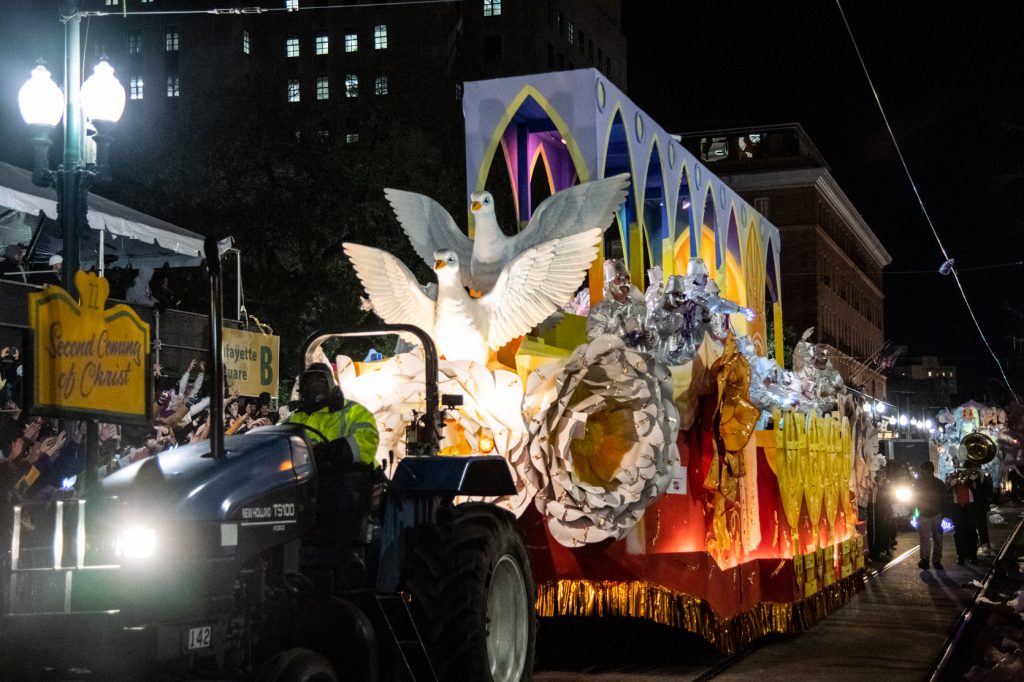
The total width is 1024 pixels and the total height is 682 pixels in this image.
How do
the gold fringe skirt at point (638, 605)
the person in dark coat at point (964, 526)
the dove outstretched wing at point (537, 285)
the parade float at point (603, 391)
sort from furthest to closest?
the person in dark coat at point (964, 526), the dove outstretched wing at point (537, 285), the gold fringe skirt at point (638, 605), the parade float at point (603, 391)

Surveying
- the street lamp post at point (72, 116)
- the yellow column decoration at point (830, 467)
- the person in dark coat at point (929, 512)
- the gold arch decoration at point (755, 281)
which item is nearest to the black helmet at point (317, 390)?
the street lamp post at point (72, 116)

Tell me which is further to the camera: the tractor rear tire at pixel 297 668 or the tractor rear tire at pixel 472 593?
the tractor rear tire at pixel 472 593

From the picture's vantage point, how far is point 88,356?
5895 mm

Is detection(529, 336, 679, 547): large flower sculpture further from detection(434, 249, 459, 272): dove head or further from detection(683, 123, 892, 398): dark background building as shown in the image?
detection(683, 123, 892, 398): dark background building

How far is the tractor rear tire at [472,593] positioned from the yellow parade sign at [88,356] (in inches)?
69.0

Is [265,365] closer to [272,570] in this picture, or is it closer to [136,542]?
[272,570]

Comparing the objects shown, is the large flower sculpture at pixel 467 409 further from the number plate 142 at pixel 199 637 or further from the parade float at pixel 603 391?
the number plate 142 at pixel 199 637

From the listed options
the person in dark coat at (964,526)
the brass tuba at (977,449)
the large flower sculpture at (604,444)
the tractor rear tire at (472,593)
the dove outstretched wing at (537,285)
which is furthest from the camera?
the brass tuba at (977,449)

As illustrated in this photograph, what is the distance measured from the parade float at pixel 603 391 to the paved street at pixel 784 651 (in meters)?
0.32

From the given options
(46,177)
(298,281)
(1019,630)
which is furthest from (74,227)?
(298,281)

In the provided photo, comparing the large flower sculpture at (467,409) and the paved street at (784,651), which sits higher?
the large flower sculpture at (467,409)

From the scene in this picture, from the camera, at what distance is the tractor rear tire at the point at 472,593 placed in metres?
6.93

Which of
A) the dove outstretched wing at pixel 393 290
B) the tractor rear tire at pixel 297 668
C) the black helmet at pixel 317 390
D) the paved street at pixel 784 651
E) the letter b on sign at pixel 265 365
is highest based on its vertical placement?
the dove outstretched wing at pixel 393 290

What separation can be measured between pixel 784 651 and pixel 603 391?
3.45 meters
